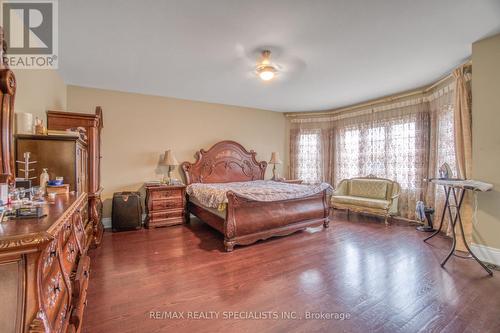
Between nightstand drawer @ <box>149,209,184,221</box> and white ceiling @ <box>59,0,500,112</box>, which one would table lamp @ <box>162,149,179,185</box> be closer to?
nightstand drawer @ <box>149,209,184,221</box>

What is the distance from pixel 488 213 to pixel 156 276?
3927 millimetres

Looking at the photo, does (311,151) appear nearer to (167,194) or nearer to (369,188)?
(369,188)

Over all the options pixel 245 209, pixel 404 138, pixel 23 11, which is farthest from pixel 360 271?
pixel 23 11

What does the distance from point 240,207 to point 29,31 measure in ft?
10.1

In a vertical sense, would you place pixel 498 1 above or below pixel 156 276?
above

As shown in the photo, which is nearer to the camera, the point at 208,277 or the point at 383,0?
the point at 383,0

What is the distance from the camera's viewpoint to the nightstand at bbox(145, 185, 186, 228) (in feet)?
13.7

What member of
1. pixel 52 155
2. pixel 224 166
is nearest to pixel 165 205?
pixel 224 166

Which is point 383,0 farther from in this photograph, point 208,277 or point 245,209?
point 208,277

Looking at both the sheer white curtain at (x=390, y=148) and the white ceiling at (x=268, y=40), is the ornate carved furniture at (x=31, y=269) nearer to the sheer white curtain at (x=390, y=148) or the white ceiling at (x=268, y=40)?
the white ceiling at (x=268, y=40)

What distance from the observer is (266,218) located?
11.2 ft

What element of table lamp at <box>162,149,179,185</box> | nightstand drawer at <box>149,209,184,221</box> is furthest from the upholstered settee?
table lamp at <box>162,149,179,185</box>

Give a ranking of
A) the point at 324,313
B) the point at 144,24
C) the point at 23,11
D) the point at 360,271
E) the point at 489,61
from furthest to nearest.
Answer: the point at 489,61 → the point at 360,271 → the point at 144,24 → the point at 23,11 → the point at 324,313

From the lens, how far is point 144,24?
2324 mm
